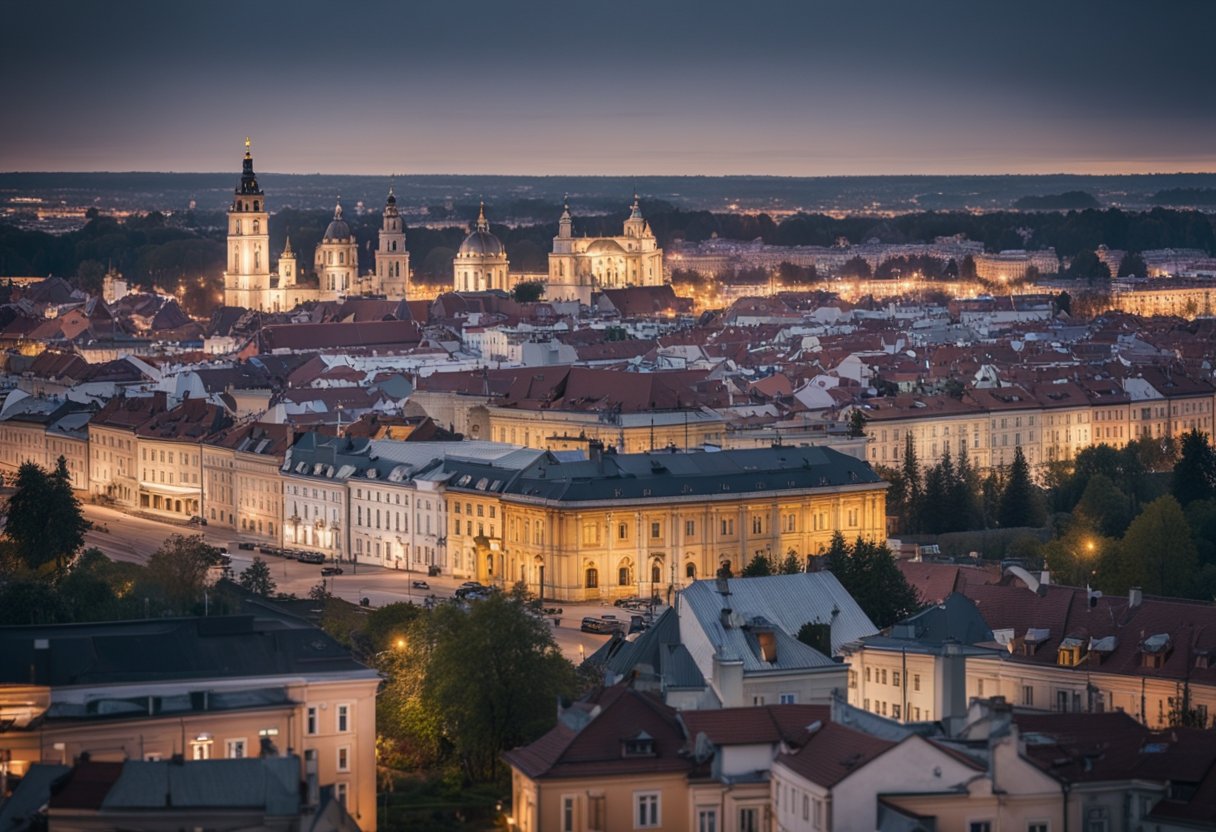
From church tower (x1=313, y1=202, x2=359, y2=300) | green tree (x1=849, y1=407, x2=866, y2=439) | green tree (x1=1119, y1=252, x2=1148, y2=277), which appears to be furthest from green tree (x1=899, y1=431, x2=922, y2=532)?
green tree (x1=1119, y1=252, x2=1148, y2=277)

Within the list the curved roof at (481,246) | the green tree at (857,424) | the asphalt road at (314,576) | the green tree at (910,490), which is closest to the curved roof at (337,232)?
the curved roof at (481,246)

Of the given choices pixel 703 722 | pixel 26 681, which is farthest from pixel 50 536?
pixel 703 722

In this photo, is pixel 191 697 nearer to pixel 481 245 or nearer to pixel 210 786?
pixel 210 786

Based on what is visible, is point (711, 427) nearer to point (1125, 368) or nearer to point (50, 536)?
point (50, 536)

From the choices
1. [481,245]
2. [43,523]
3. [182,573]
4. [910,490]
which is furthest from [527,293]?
[182,573]

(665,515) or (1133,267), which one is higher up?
(665,515)
